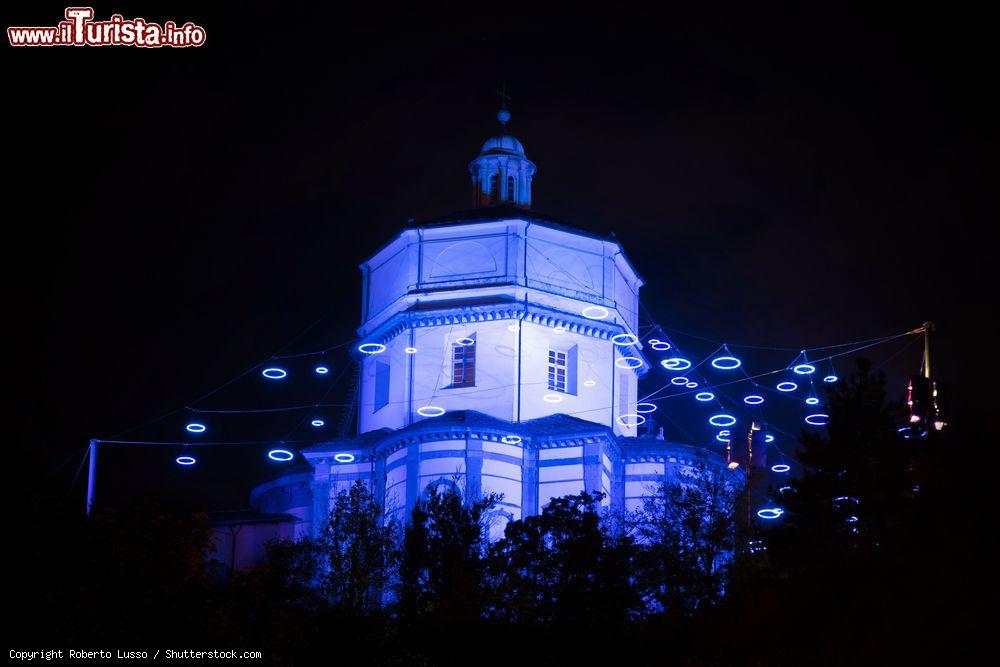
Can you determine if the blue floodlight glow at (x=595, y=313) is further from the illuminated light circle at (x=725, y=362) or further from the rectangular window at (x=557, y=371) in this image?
the illuminated light circle at (x=725, y=362)

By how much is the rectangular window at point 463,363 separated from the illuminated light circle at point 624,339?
215 inches

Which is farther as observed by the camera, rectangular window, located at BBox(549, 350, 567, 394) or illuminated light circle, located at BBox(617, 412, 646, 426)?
illuminated light circle, located at BBox(617, 412, 646, 426)

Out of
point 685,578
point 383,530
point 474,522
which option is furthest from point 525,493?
point 685,578

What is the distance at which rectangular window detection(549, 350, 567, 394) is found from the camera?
5694 cm

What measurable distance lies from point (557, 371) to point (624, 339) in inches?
122

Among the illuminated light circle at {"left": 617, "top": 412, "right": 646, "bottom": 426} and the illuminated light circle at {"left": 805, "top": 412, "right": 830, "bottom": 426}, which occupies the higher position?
the illuminated light circle at {"left": 617, "top": 412, "right": 646, "bottom": 426}

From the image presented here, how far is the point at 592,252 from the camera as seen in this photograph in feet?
191

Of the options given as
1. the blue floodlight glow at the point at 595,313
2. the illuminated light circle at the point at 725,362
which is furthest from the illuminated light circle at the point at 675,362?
the blue floodlight glow at the point at 595,313

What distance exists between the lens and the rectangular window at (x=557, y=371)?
56938 millimetres

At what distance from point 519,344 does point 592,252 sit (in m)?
4.85
